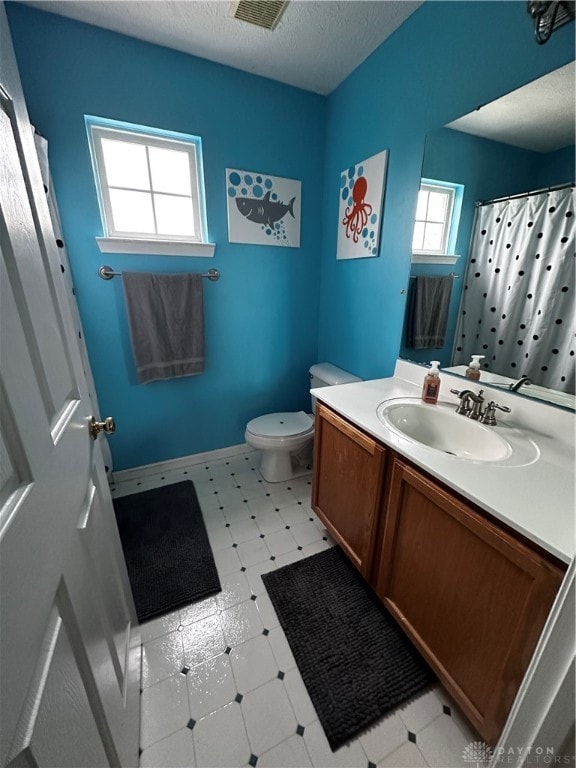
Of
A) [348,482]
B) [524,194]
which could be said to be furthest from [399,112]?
[348,482]

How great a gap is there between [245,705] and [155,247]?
208 centimetres

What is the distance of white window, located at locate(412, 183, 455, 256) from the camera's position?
1319 mm

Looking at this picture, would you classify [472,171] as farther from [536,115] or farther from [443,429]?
[443,429]

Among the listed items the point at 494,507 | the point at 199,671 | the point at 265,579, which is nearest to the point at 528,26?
the point at 494,507

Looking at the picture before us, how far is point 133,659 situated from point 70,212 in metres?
1.99

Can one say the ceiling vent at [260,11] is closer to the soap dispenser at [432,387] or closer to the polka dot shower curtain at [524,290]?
the polka dot shower curtain at [524,290]

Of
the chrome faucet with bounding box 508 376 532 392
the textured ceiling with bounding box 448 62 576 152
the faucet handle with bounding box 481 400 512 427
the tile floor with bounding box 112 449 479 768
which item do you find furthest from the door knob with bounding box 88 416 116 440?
the textured ceiling with bounding box 448 62 576 152

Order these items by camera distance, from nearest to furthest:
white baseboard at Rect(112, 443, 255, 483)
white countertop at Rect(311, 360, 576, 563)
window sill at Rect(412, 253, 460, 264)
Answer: white countertop at Rect(311, 360, 576, 563), window sill at Rect(412, 253, 460, 264), white baseboard at Rect(112, 443, 255, 483)

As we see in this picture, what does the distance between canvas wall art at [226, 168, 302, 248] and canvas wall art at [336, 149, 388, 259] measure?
32cm

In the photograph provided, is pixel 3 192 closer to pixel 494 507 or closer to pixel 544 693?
pixel 494 507

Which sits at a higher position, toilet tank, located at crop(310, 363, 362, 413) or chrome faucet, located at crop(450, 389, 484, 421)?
chrome faucet, located at crop(450, 389, 484, 421)

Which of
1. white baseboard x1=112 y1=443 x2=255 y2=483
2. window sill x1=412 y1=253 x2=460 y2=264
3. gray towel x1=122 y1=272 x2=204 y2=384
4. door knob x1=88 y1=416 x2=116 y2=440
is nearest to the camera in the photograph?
door knob x1=88 y1=416 x2=116 y2=440

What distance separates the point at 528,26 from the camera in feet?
3.17

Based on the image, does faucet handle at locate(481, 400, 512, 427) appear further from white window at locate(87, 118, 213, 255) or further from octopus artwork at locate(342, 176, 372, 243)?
white window at locate(87, 118, 213, 255)
